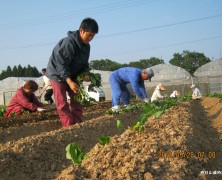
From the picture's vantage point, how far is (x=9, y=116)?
834 cm

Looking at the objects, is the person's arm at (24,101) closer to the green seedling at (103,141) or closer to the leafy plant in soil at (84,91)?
the leafy plant in soil at (84,91)

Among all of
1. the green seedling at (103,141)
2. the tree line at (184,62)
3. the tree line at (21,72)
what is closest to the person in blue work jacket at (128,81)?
the green seedling at (103,141)

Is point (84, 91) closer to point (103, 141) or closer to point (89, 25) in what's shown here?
point (89, 25)

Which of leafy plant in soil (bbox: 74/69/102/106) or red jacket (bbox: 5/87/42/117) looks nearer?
leafy plant in soil (bbox: 74/69/102/106)

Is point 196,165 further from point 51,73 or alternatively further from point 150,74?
point 150,74

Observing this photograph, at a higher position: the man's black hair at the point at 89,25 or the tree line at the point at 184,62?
the tree line at the point at 184,62

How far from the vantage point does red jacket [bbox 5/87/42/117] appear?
309 inches

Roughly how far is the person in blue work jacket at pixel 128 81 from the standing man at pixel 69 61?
2.37 meters

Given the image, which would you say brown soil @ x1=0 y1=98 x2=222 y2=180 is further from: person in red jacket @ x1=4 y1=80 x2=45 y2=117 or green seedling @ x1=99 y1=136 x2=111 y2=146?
person in red jacket @ x1=4 y1=80 x2=45 y2=117

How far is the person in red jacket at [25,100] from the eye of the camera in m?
7.71

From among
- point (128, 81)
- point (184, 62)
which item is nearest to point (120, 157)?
point (128, 81)

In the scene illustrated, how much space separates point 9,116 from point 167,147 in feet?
19.5

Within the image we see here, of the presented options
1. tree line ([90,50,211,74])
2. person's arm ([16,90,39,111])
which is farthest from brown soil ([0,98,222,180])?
tree line ([90,50,211,74])

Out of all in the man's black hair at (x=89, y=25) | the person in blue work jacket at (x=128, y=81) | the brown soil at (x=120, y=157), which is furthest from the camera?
the person in blue work jacket at (x=128, y=81)
